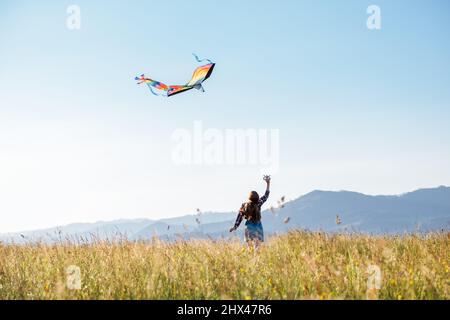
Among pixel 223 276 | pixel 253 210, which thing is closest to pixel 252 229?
pixel 253 210

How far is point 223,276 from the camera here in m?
5.68

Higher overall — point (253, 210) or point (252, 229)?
point (253, 210)

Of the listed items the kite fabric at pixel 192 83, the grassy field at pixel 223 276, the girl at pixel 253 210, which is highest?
the kite fabric at pixel 192 83

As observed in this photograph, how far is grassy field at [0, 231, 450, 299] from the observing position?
5.07 m

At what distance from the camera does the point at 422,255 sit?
24.6 feet

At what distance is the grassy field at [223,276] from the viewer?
507 cm

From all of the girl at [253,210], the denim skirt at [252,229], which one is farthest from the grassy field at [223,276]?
the girl at [253,210]

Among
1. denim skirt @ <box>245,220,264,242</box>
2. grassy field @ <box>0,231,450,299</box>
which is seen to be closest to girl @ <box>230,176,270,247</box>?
denim skirt @ <box>245,220,264,242</box>

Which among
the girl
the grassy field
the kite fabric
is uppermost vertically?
the kite fabric

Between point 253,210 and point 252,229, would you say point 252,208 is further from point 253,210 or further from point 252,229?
point 252,229

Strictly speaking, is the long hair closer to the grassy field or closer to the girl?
the girl

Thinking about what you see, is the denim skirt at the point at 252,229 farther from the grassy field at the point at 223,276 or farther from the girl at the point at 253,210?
the grassy field at the point at 223,276

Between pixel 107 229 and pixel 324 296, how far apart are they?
229 inches
